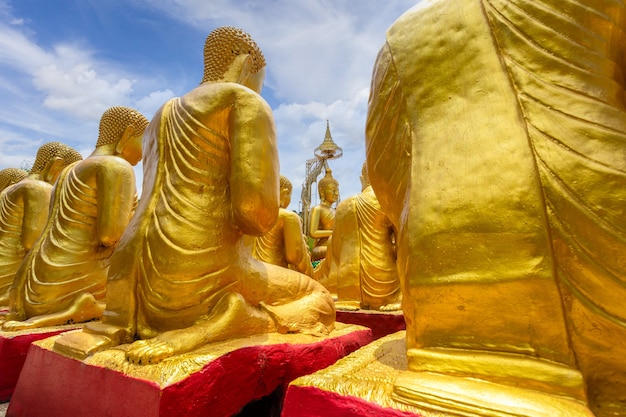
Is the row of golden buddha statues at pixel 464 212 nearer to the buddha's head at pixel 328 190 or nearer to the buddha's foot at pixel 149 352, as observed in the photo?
the buddha's foot at pixel 149 352

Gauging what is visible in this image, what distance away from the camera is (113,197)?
2537 millimetres

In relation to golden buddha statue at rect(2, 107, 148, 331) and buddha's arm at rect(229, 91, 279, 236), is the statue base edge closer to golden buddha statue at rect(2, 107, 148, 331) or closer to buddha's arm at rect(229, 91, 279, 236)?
buddha's arm at rect(229, 91, 279, 236)

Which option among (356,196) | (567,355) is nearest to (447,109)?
(567,355)

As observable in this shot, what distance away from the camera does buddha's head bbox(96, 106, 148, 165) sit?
2.97 m

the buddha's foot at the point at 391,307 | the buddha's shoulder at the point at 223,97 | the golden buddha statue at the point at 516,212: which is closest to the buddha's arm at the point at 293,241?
the buddha's foot at the point at 391,307

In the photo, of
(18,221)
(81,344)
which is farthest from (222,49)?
(18,221)

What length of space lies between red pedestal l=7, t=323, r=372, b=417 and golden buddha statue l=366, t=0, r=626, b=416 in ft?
2.31

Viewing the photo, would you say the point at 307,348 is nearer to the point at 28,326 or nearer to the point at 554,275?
the point at 554,275

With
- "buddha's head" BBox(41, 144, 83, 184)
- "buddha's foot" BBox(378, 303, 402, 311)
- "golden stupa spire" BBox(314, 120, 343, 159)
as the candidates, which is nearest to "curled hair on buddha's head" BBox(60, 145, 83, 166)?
"buddha's head" BBox(41, 144, 83, 184)

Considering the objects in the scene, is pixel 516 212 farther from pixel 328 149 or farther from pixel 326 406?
pixel 328 149

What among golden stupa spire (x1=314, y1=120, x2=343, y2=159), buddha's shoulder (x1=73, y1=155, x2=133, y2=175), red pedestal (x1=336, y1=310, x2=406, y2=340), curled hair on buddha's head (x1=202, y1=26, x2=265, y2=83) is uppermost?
golden stupa spire (x1=314, y1=120, x2=343, y2=159)

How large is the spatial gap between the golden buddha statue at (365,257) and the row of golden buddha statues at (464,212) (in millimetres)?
1676

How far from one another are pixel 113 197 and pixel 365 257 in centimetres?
212

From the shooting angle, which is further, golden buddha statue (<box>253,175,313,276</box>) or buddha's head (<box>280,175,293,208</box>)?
buddha's head (<box>280,175,293,208</box>)
